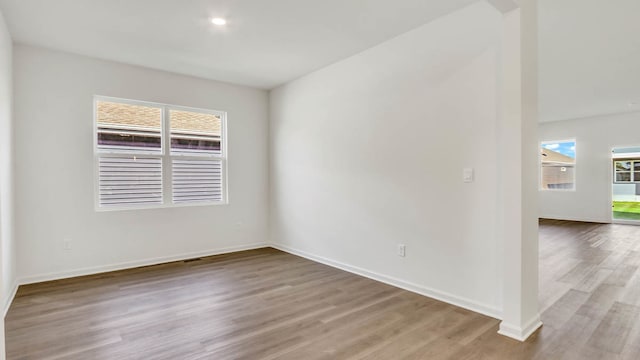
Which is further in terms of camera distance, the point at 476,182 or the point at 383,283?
the point at 383,283

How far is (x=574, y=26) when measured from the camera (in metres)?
3.32

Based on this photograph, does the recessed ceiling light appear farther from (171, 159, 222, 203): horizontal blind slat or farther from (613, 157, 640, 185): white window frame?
(613, 157, 640, 185): white window frame

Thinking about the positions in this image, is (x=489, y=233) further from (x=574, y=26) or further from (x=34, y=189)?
(x=34, y=189)

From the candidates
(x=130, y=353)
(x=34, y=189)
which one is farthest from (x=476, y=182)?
(x=34, y=189)

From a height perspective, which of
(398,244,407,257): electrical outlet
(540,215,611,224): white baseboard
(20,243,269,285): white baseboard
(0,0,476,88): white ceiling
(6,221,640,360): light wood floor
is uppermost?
(0,0,476,88): white ceiling

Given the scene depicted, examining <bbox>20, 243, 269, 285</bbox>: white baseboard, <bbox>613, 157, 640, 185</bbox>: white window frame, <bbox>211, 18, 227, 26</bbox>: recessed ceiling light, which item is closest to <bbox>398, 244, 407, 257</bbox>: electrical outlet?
<bbox>20, 243, 269, 285</bbox>: white baseboard

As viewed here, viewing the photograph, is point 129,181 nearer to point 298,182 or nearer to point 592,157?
point 298,182

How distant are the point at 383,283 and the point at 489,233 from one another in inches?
53.0

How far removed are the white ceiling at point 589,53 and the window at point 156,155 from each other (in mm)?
4454

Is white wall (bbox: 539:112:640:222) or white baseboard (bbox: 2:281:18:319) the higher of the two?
white wall (bbox: 539:112:640:222)

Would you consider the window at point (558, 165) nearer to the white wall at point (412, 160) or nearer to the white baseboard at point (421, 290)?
the white wall at point (412, 160)

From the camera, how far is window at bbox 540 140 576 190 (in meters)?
8.85

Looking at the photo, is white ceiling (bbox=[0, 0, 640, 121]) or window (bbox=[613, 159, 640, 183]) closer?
white ceiling (bbox=[0, 0, 640, 121])

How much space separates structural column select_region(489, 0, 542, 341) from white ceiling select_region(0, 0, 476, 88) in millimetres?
606
